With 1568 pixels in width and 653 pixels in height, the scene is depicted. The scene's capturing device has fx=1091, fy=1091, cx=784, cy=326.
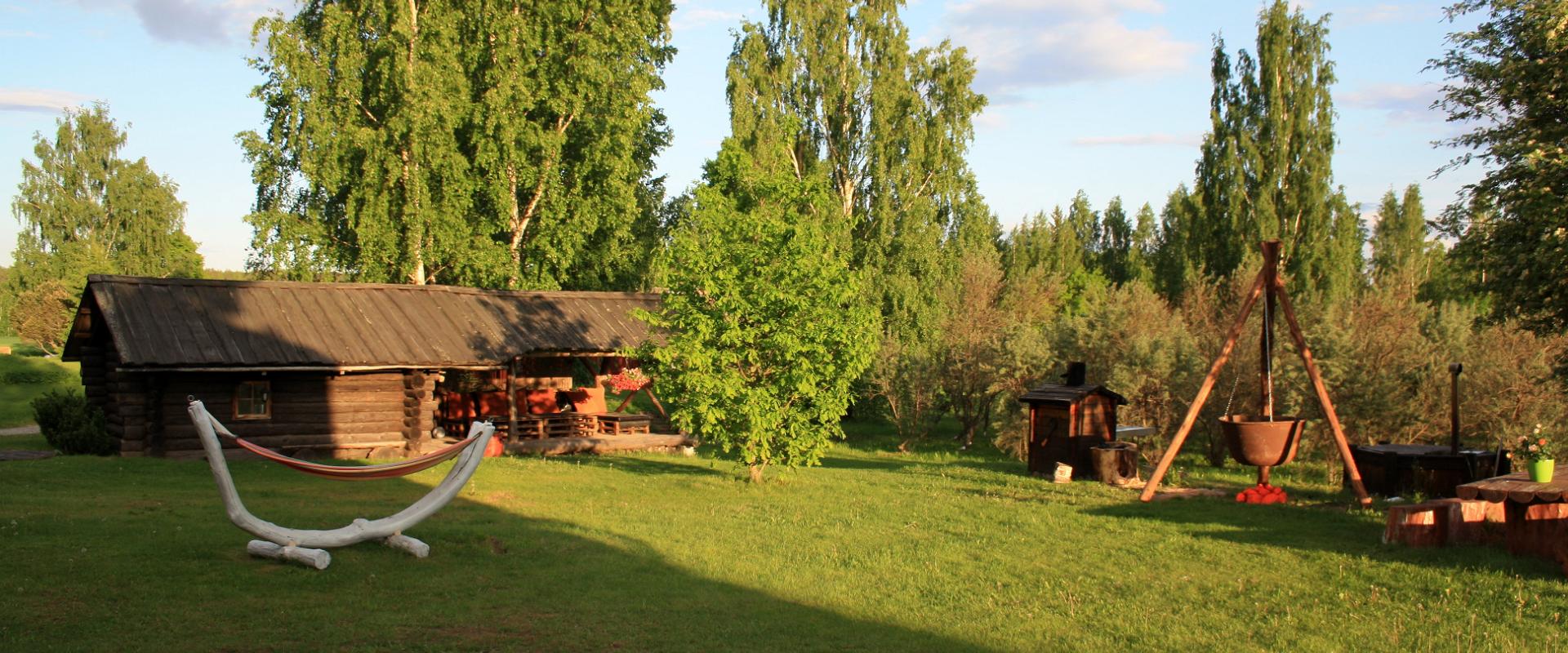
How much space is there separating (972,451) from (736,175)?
1271 centimetres

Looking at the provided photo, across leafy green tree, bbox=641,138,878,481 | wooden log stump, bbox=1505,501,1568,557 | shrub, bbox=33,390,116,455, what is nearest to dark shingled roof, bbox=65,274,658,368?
shrub, bbox=33,390,116,455

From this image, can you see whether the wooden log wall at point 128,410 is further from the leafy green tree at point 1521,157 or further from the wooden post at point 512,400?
the leafy green tree at point 1521,157

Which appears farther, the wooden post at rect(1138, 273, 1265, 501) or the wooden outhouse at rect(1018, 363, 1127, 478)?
the wooden outhouse at rect(1018, 363, 1127, 478)

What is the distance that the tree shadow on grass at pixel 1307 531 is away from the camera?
11844mm

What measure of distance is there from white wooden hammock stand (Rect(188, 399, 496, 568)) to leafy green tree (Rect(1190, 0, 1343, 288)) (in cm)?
3429

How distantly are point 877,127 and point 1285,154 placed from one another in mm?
16593

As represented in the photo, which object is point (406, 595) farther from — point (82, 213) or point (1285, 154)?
point (82, 213)

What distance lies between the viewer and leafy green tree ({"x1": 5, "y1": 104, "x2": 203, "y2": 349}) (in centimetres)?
5250

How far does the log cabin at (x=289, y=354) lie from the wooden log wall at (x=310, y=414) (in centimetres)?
2

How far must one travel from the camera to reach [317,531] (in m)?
11.7

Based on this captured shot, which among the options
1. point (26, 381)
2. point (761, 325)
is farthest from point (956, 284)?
point (26, 381)

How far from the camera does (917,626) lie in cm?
973

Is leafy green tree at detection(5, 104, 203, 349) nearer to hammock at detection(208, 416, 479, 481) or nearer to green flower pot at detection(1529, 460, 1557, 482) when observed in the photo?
hammock at detection(208, 416, 479, 481)

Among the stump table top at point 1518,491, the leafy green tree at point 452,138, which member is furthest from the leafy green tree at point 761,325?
the leafy green tree at point 452,138
